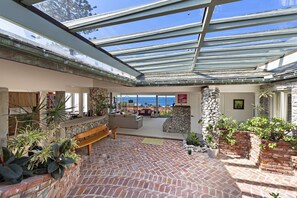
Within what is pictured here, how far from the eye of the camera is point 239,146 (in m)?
6.30

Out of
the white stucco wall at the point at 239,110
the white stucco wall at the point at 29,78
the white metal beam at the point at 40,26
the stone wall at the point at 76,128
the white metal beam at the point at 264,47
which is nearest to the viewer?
the white metal beam at the point at 40,26

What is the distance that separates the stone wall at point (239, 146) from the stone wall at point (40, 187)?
6.26 meters

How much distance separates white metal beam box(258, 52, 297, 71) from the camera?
5022 mm

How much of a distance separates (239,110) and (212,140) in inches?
185

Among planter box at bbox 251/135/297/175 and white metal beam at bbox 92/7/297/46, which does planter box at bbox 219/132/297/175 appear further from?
white metal beam at bbox 92/7/297/46

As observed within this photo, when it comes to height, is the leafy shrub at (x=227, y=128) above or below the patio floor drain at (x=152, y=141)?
above

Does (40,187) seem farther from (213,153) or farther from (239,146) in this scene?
(239,146)

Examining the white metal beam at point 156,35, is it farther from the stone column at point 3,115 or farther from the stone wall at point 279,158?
the stone wall at point 279,158

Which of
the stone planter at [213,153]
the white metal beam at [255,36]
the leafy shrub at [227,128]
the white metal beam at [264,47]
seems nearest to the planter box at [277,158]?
the leafy shrub at [227,128]

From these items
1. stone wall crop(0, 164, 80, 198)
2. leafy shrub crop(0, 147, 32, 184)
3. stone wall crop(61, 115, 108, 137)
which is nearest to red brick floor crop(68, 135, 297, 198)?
stone wall crop(0, 164, 80, 198)

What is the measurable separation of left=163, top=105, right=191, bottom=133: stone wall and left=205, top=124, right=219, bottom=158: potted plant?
9.71 ft

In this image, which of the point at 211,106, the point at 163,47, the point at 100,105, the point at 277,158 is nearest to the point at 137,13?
the point at 163,47

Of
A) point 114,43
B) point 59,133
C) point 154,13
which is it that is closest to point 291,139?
point 154,13

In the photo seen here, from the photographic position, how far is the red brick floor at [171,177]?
12.5ft
